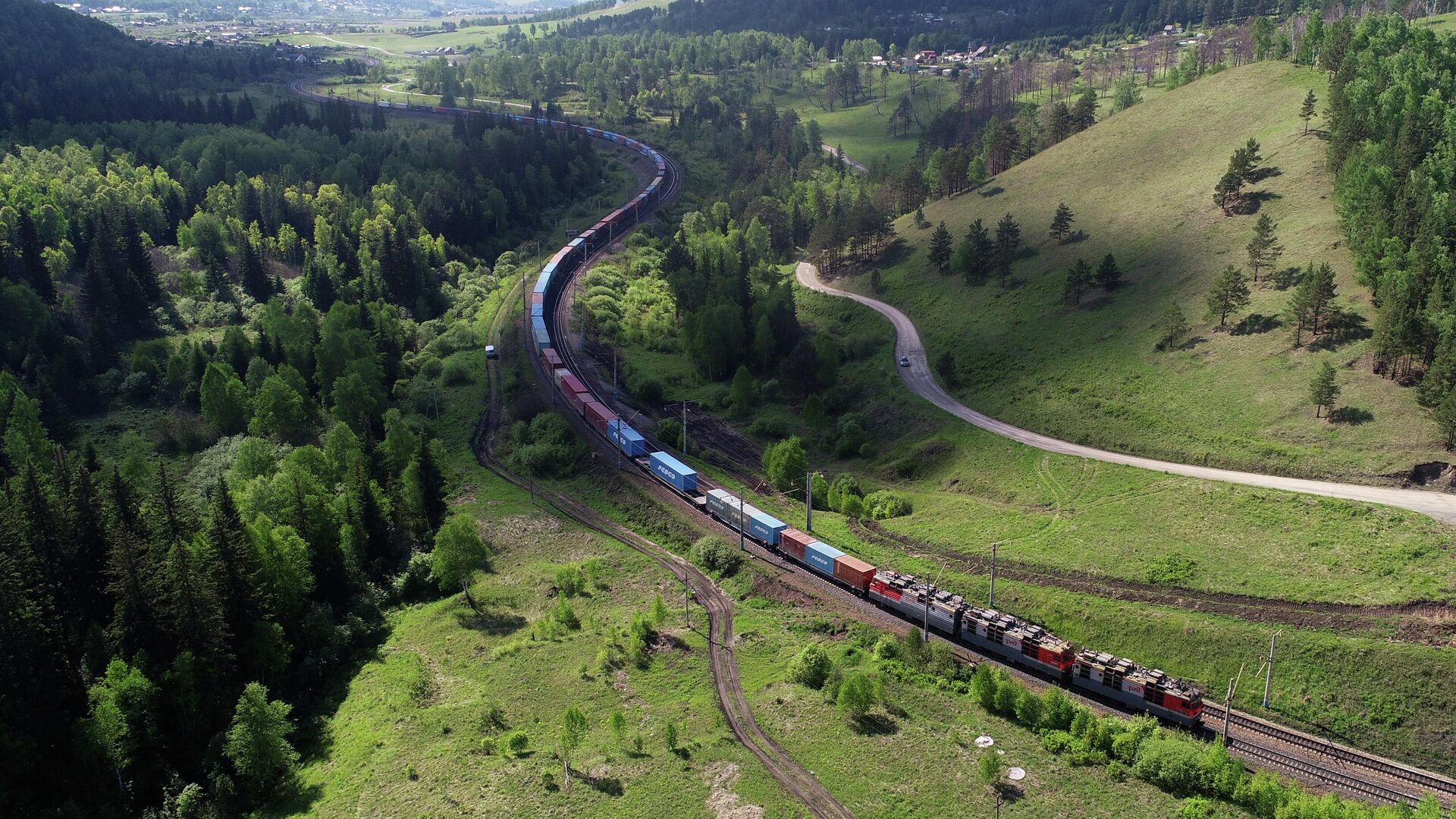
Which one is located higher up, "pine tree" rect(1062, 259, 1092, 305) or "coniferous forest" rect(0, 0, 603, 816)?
"pine tree" rect(1062, 259, 1092, 305)

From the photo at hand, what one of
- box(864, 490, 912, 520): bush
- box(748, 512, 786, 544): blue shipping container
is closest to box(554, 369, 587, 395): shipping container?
box(748, 512, 786, 544): blue shipping container

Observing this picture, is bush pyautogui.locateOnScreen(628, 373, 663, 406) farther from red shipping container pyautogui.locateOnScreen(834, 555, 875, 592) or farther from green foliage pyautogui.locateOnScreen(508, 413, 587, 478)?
red shipping container pyautogui.locateOnScreen(834, 555, 875, 592)

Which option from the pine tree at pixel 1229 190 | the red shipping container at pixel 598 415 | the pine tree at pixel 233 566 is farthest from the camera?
the pine tree at pixel 1229 190

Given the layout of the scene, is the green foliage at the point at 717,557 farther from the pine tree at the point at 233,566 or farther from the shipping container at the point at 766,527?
the pine tree at the point at 233,566

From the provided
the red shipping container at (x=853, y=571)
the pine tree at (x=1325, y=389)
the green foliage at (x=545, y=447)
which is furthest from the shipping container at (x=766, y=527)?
the pine tree at (x=1325, y=389)

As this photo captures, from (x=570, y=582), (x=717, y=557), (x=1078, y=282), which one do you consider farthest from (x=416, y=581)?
(x=1078, y=282)

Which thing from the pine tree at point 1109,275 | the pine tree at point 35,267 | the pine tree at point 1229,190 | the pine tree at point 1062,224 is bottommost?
the pine tree at point 35,267

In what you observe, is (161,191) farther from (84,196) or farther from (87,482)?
(87,482)
